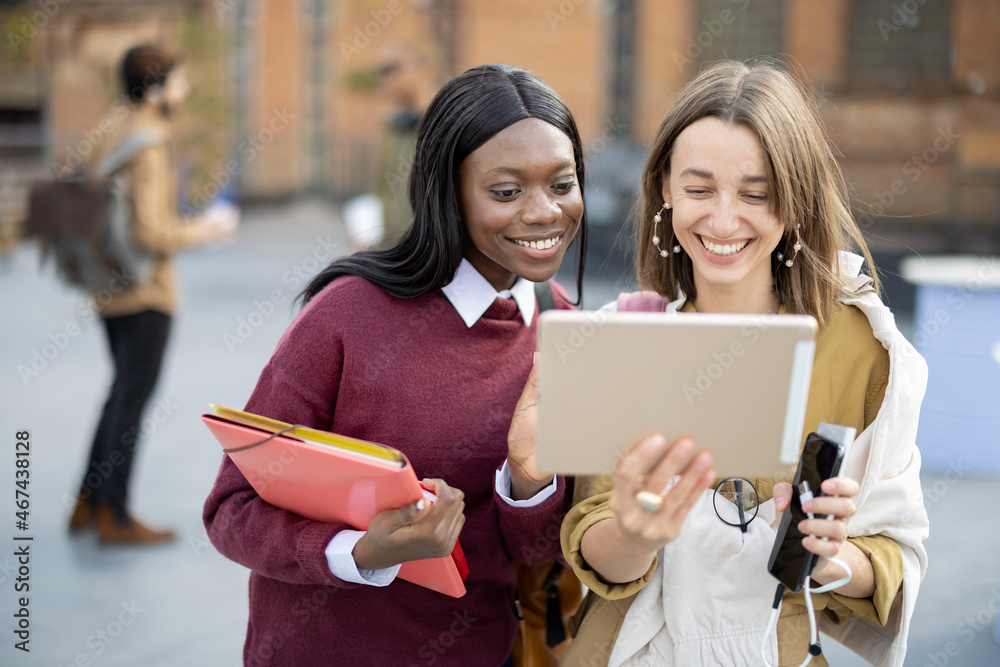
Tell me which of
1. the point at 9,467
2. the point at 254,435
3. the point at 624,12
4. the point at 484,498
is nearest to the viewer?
the point at 254,435

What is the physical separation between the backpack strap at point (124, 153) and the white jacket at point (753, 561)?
3.19 metres

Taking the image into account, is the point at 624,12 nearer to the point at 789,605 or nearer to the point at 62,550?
the point at 62,550

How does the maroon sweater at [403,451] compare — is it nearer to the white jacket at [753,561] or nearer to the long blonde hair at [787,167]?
the white jacket at [753,561]

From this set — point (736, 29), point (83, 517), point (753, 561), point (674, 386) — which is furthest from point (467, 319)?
point (736, 29)

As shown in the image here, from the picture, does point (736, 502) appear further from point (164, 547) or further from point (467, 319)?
point (164, 547)

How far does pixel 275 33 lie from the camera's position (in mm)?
16453

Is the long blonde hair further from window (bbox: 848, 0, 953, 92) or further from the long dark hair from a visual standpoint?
window (bbox: 848, 0, 953, 92)

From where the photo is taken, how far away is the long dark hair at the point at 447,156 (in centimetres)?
164

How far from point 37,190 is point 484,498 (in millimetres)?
3208

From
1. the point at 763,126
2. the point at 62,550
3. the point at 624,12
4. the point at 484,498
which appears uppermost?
the point at 624,12

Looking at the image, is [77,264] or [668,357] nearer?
[668,357]

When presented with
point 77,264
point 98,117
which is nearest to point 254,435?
point 77,264

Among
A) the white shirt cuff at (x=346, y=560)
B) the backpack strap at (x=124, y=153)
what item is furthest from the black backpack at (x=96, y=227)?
the white shirt cuff at (x=346, y=560)

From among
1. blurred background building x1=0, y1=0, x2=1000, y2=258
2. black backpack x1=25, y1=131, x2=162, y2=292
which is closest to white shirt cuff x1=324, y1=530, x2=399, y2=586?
black backpack x1=25, y1=131, x2=162, y2=292
